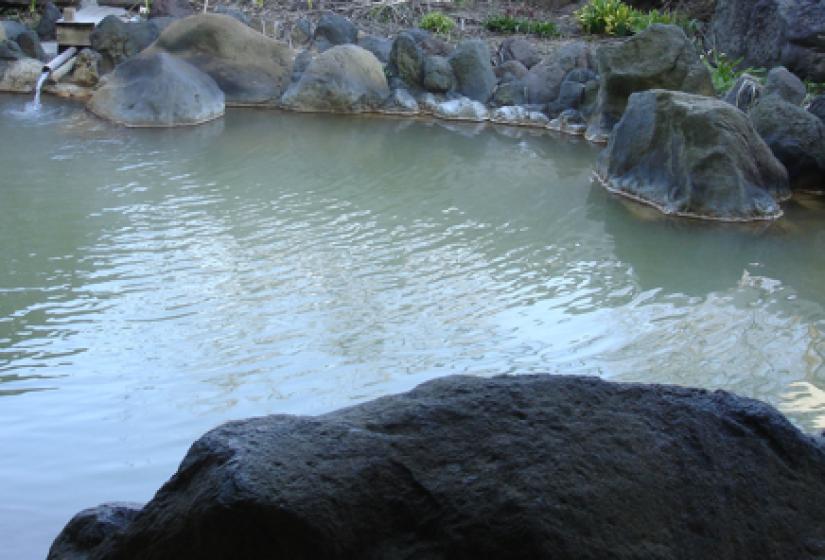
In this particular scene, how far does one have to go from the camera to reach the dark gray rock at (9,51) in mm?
13805

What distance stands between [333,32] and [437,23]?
1850 millimetres

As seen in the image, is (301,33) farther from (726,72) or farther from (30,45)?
(726,72)

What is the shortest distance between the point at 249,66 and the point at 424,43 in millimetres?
2601

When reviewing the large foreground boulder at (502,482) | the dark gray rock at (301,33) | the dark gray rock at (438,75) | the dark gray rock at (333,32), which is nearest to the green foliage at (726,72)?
the dark gray rock at (438,75)

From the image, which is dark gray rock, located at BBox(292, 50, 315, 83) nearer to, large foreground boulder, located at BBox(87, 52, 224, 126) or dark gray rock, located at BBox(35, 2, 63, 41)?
large foreground boulder, located at BBox(87, 52, 224, 126)

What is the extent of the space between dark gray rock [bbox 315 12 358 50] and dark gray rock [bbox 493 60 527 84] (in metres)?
2.41

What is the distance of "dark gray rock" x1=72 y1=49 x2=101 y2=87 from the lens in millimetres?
13805

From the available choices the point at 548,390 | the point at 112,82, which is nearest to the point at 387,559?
the point at 548,390

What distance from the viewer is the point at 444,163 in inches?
420

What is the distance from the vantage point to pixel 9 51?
13867 mm

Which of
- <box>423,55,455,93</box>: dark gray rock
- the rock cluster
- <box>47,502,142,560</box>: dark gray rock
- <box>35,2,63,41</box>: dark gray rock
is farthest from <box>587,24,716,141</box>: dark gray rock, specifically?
<box>47,502,142,560</box>: dark gray rock

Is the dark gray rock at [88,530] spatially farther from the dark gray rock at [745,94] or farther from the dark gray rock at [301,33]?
the dark gray rock at [301,33]

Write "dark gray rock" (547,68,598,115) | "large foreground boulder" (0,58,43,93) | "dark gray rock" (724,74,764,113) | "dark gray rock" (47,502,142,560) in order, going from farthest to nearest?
"large foreground boulder" (0,58,43,93), "dark gray rock" (547,68,598,115), "dark gray rock" (724,74,764,113), "dark gray rock" (47,502,142,560)

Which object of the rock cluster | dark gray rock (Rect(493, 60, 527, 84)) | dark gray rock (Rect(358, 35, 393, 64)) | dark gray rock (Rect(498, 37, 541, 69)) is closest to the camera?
the rock cluster
